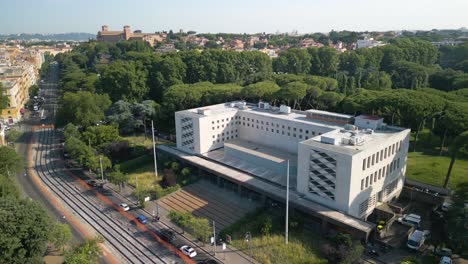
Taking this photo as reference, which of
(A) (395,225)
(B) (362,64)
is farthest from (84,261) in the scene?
(B) (362,64)

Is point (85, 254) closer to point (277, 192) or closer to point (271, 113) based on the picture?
point (277, 192)

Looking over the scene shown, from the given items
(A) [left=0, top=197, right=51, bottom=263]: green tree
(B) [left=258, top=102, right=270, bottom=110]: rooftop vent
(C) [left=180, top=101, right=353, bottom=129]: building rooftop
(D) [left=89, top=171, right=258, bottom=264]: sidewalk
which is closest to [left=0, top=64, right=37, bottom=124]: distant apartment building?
(D) [left=89, top=171, right=258, bottom=264]: sidewalk

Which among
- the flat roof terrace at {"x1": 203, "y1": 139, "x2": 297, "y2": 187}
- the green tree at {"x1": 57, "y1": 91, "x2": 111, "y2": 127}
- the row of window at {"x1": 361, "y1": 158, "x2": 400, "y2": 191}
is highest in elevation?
the green tree at {"x1": 57, "y1": 91, "x2": 111, "y2": 127}

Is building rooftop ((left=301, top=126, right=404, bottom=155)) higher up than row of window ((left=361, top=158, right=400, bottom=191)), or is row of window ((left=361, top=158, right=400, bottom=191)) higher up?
building rooftop ((left=301, top=126, right=404, bottom=155))

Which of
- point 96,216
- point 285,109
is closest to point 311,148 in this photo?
point 285,109

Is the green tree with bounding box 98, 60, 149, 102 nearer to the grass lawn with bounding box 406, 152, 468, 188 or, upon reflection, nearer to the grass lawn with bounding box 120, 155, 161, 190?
the grass lawn with bounding box 120, 155, 161, 190

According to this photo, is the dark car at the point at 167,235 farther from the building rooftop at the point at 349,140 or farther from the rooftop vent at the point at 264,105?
the rooftop vent at the point at 264,105

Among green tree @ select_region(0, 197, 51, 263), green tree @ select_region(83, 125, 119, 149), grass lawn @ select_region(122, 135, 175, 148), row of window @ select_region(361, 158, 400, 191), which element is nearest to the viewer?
green tree @ select_region(0, 197, 51, 263)

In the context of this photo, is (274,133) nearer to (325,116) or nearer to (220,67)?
(325,116)

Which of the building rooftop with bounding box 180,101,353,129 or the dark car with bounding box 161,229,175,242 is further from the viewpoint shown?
the building rooftop with bounding box 180,101,353,129
